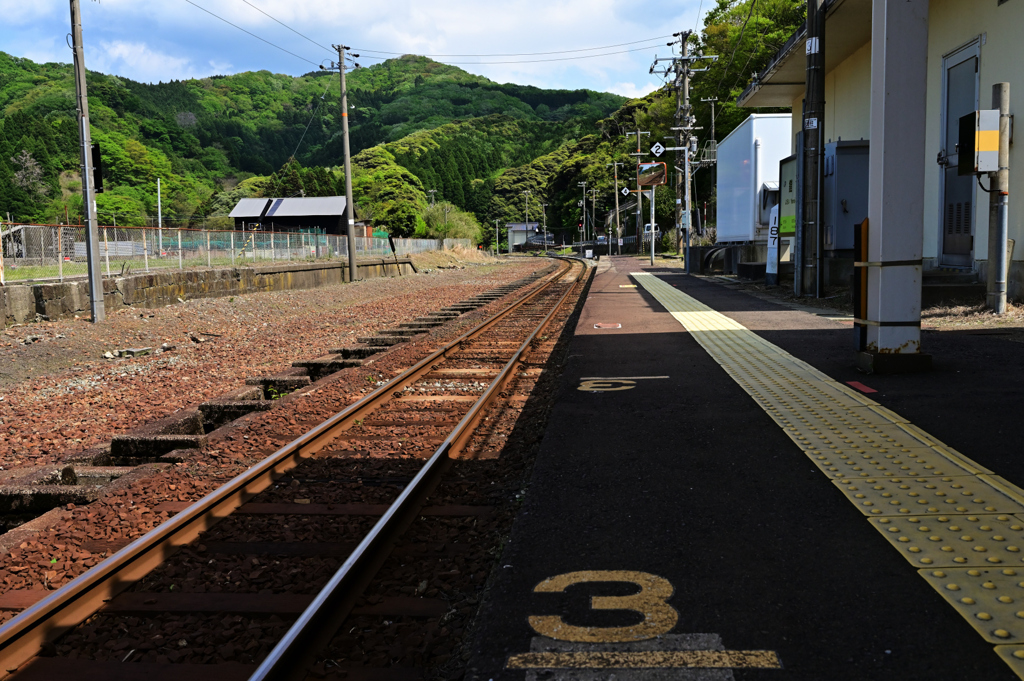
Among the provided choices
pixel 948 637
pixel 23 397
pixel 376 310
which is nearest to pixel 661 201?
pixel 376 310

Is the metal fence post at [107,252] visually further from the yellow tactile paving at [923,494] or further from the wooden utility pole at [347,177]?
the yellow tactile paving at [923,494]

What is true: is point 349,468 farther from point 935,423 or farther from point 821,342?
point 821,342

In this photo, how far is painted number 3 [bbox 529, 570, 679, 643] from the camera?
3.06 metres

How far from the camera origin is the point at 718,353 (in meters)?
10.2

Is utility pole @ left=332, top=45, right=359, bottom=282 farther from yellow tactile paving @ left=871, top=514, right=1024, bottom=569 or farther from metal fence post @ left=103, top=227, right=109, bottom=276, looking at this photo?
yellow tactile paving @ left=871, top=514, right=1024, bottom=569

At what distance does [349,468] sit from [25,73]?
11703cm

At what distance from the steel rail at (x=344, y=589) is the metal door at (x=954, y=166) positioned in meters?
13.2

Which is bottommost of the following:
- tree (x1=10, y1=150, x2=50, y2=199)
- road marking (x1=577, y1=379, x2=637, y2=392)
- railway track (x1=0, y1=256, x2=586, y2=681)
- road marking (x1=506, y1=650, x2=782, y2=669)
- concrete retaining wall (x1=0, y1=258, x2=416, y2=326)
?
railway track (x1=0, y1=256, x2=586, y2=681)

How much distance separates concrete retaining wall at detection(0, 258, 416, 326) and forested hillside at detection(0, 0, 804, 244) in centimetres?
3019

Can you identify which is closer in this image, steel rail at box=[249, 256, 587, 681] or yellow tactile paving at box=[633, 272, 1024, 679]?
steel rail at box=[249, 256, 587, 681]

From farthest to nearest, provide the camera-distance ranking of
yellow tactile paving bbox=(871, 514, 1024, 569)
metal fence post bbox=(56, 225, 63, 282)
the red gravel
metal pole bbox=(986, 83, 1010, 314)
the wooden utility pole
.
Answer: the wooden utility pole, metal fence post bbox=(56, 225, 63, 282), metal pole bbox=(986, 83, 1010, 314), the red gravel, yellow tactile paving bbox=(871, 514, 1024, 569)

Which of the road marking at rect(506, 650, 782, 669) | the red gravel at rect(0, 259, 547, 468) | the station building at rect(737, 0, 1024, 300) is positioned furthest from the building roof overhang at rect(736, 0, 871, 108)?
the road marking at rect(506, 650, 782, 669)

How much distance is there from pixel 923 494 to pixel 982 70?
12.9m

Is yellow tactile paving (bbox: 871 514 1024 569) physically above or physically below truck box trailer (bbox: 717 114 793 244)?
below
